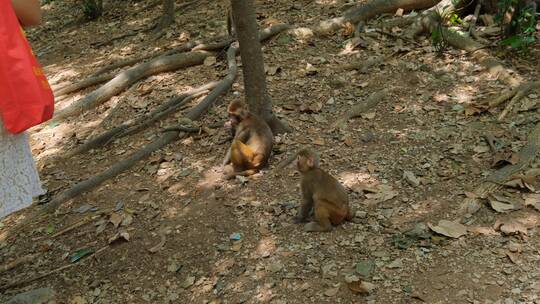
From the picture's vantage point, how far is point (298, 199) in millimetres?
5531

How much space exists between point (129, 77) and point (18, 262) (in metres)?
3.90

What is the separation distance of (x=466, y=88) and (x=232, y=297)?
4583mm

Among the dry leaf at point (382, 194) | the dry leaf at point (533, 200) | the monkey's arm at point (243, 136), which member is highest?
the monkey's arm at point (243, 136)

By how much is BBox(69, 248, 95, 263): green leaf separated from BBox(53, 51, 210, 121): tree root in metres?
3.39

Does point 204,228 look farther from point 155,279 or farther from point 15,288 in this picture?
point 15,288

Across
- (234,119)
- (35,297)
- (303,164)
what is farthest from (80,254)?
(303,164)

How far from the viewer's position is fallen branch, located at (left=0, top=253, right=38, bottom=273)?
522 cm

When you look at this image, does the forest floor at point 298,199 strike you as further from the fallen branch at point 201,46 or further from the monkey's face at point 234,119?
the monkey's face at point 234,119

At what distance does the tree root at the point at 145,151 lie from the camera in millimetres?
6145

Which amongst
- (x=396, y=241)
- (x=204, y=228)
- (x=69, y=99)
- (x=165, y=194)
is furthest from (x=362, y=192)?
(x=69, y=99)

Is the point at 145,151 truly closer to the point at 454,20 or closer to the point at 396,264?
the point at 396,264

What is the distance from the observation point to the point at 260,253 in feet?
15.8

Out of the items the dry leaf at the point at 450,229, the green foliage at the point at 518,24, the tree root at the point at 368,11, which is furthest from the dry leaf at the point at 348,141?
the tree root at the point at 368,11

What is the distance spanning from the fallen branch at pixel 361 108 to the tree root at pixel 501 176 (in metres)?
2.01
